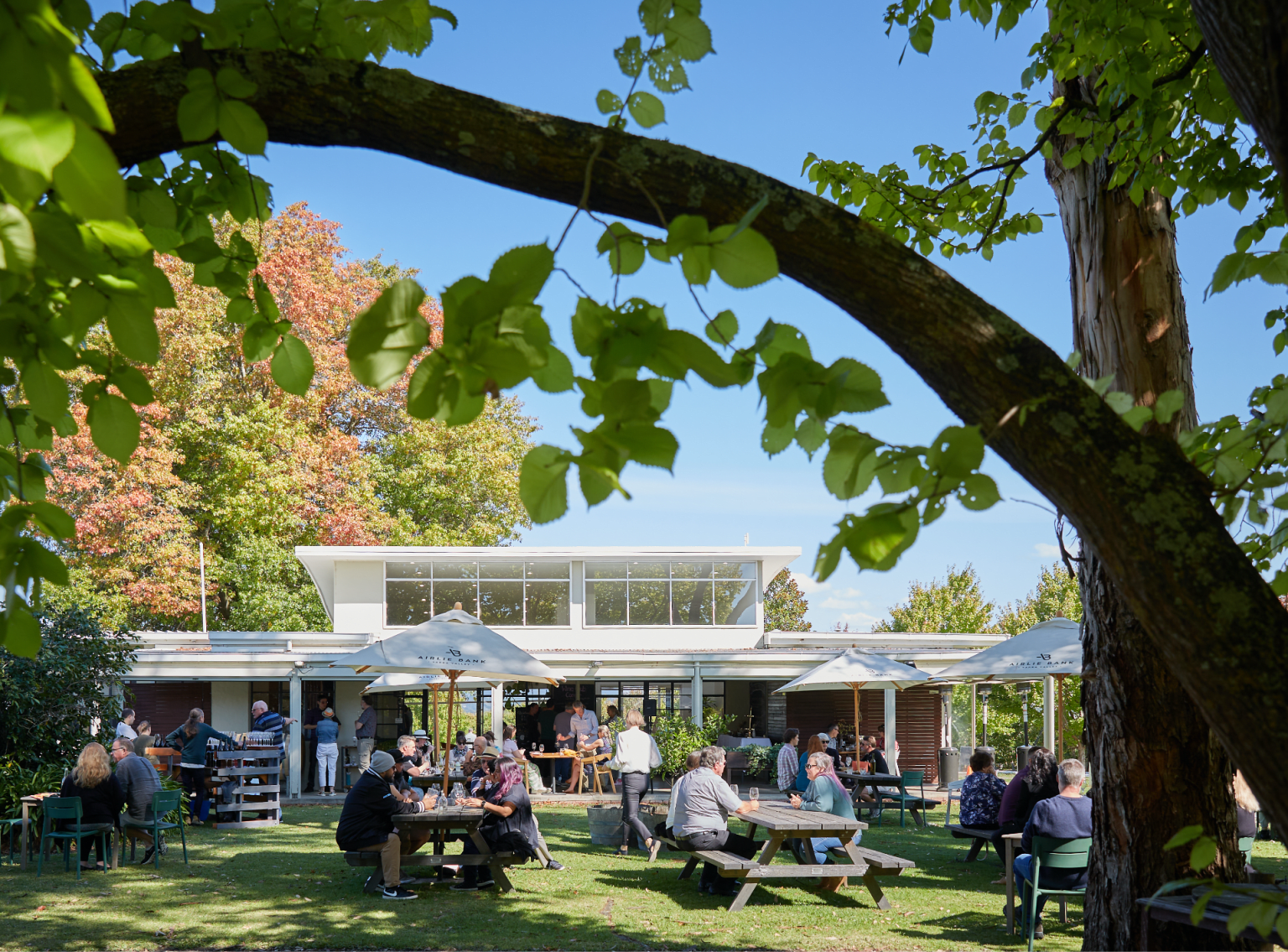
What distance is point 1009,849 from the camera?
26.9 feet

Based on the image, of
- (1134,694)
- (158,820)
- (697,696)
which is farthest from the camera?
(697,696)

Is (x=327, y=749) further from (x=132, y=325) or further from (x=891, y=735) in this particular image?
(x=132, y=325)

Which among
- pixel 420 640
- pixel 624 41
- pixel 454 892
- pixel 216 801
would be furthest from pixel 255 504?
pixel 624 41

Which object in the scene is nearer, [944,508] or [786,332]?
[944,508]

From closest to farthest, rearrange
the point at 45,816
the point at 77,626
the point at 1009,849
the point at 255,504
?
the point at 1009,849
the point at 45,816
the point at 77,626
the point at 255,504

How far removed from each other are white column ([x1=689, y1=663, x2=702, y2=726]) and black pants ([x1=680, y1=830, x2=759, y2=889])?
441 inches

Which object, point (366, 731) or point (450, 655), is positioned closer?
point (450, 655)

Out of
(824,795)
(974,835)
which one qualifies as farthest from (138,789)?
(974,835)

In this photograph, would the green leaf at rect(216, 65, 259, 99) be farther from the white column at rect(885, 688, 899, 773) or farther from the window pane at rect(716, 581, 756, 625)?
the window pane at rect(716, 581, 756, 625)

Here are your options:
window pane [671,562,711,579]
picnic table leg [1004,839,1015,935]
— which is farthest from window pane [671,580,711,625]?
picnic table leg [1004,839,1015,935]

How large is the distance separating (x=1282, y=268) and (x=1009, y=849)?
684 cm

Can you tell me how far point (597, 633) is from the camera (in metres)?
25.5

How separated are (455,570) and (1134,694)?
2274 centimetres

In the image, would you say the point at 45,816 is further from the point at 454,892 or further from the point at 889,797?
the point at 889,797
